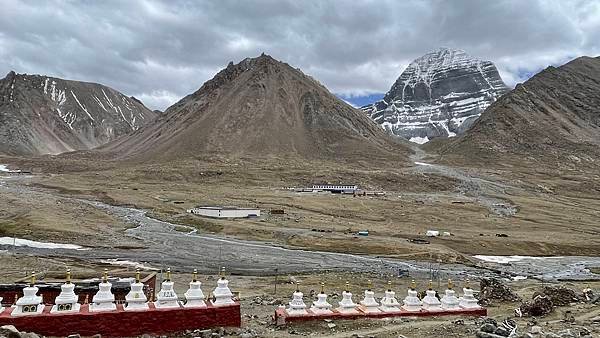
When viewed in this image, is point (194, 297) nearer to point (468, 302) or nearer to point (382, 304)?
point (382, 304)

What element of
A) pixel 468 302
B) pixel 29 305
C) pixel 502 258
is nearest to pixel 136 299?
pixel 29 305

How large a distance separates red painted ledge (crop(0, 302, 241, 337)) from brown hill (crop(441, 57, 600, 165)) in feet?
517

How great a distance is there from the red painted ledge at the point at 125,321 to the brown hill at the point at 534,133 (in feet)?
517

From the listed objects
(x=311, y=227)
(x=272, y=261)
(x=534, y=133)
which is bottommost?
(x=272, y=261)

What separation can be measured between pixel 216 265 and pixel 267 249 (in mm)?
9672

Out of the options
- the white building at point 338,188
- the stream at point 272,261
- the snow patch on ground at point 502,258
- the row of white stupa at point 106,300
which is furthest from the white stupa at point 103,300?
the white building at point 338,188

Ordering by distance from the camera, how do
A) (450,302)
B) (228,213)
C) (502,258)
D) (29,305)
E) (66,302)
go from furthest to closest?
(228,213), (502,258), (450,302), (66,302), (29,305)

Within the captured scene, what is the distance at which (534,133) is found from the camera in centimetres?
17525

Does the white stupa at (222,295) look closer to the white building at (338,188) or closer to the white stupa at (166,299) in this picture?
the white stupa at (166,299)

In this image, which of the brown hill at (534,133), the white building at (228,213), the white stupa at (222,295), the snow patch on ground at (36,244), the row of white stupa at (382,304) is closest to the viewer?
the white stupa at (222,295)

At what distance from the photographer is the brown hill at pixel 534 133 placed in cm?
16300

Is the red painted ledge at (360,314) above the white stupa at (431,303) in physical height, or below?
below

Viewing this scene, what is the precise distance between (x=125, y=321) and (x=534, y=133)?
18059 centimetres

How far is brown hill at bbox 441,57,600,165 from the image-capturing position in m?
163
